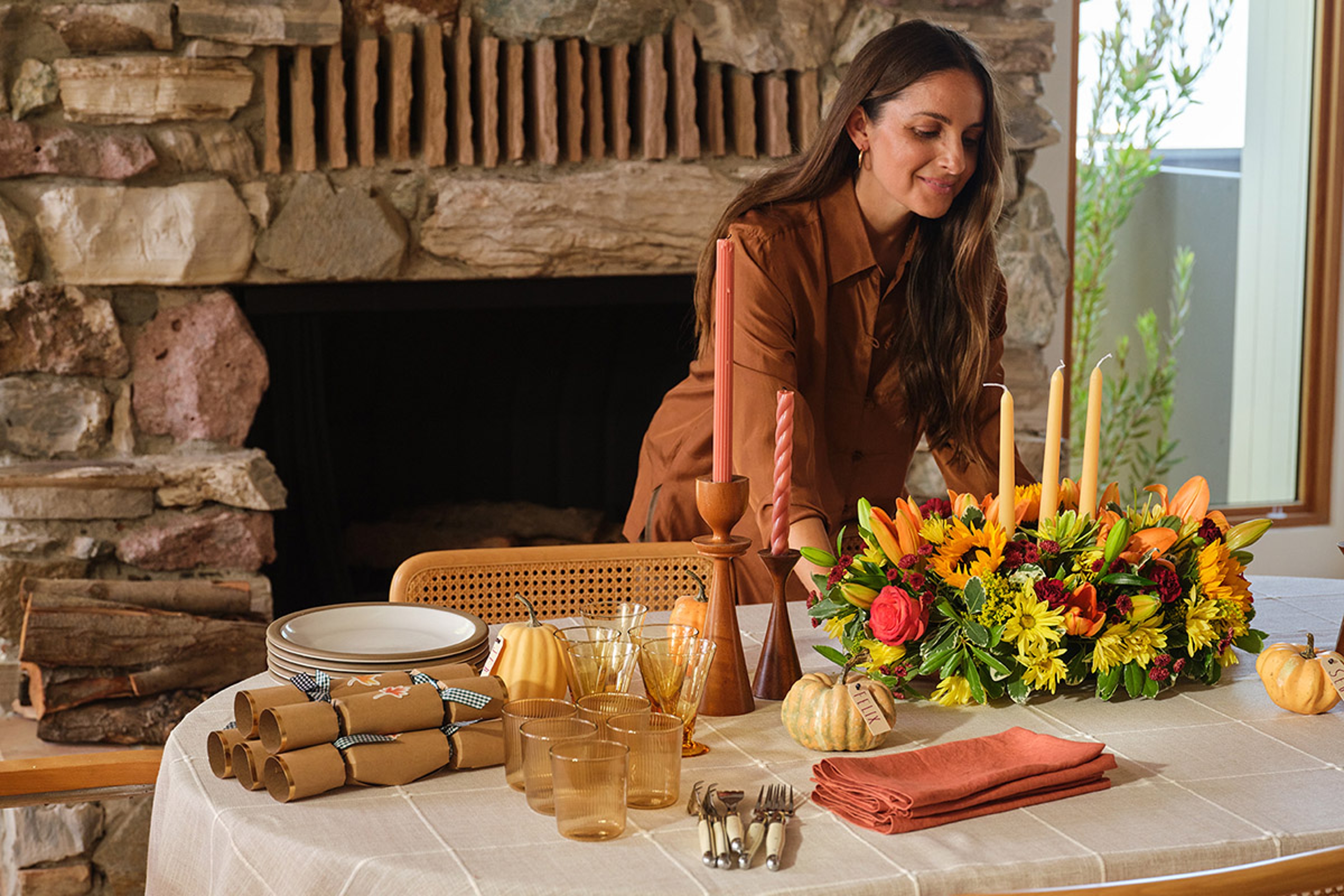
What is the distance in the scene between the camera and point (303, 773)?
39.7 inches

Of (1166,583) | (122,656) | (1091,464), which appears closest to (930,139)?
(1091,464)

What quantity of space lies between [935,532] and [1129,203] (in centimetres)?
284

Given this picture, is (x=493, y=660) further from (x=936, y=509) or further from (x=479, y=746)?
(x=936, y=509)

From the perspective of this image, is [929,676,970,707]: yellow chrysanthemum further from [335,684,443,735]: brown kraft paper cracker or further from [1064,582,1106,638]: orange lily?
[335,684,443,735]: brown kraft paper cracker

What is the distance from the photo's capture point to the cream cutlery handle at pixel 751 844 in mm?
917

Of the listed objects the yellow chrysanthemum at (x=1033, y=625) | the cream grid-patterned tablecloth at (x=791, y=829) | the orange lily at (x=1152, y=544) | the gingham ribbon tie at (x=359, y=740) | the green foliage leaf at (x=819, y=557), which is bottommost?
the cream grid-patterned tablecloth at (x=791, y=829)

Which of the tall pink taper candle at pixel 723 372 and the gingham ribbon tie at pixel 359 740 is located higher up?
the tall pink taper candle at pixel 723 372

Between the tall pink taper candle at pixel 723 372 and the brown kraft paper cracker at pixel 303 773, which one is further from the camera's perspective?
the tall pink taper candle at pixel 723 372

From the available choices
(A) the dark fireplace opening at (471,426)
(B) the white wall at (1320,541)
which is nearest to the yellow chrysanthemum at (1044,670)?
(A) the dark fireplace opening at (471,426)

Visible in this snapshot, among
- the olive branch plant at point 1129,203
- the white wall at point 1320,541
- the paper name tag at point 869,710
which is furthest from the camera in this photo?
the white wall at point 1320,541

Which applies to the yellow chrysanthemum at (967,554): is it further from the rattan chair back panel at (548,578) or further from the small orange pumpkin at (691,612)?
the rattan chair back panel at (548,578)

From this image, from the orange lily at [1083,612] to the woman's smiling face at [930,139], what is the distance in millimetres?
772

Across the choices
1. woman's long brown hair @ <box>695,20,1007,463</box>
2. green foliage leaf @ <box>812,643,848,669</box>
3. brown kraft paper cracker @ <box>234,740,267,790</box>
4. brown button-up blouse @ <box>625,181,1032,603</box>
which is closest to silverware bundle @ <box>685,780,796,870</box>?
green foliage leaf @ <box>812,643,848,669</box>

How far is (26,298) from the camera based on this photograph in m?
2.50
